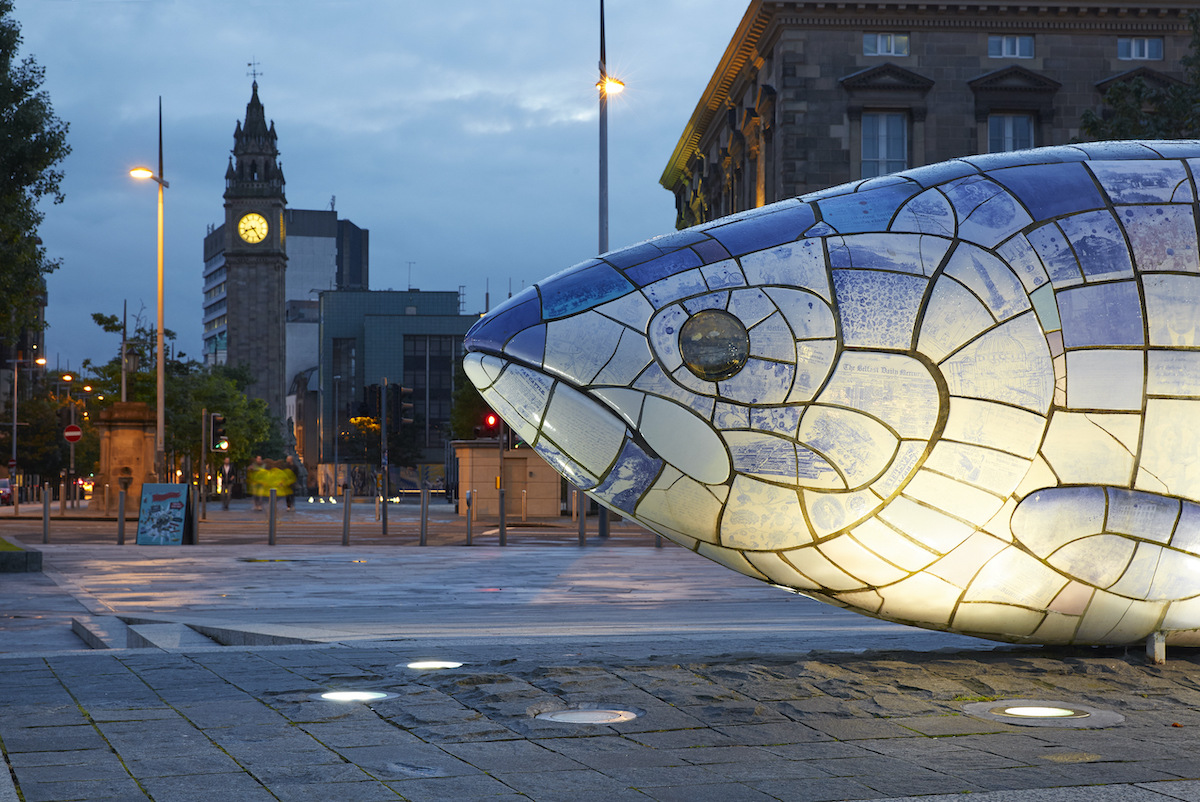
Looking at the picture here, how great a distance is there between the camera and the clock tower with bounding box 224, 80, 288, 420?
11794 centimetres

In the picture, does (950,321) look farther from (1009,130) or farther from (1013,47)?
(1013,47)

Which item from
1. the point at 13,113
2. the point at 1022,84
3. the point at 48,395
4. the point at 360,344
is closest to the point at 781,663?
the point at 13,113

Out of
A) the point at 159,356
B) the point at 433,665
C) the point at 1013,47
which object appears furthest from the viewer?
the point at 1013,47

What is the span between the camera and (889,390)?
17.6ft

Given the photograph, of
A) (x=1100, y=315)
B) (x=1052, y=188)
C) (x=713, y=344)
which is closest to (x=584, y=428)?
(x=713, y=344)

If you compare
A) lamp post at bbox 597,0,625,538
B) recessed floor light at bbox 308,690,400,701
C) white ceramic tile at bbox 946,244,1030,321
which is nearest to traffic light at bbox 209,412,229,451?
lamp post at bbox 597,0,625,538

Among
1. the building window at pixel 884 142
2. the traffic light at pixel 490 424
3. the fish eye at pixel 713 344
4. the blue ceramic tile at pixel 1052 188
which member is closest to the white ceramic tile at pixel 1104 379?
the blue ceramic tile at pixel 1052 188

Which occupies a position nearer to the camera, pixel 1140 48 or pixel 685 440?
pixel 685 440

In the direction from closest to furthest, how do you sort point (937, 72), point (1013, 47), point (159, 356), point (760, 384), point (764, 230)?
point (760, 384) < point (764, 230) < point (159, 356) < point (937, 72) < point (1013, 47)

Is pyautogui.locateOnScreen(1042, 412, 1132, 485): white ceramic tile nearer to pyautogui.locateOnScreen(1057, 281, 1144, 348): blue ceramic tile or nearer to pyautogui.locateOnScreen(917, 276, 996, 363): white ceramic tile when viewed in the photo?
pyautogui.locateOnScreen(1057, 281, 1144, 348): blue ceramic tile

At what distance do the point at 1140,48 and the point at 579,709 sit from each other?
3589 centimetres

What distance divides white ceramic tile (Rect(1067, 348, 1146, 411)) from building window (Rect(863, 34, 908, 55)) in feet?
103

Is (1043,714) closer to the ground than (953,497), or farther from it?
closer to the ground

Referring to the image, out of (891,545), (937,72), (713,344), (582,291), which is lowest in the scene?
(891,545)
